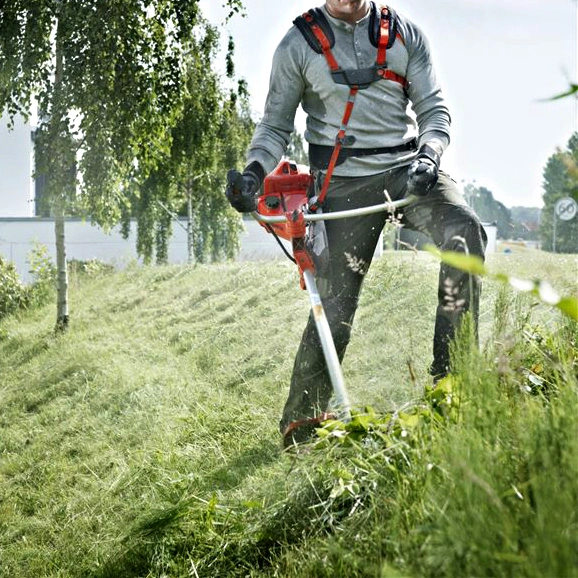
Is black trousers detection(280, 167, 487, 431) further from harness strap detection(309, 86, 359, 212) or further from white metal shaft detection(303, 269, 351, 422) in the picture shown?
white metal shaft detection(303, 269, 351, 422)

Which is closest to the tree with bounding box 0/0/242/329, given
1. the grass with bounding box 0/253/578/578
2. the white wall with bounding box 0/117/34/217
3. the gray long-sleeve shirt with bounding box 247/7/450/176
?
the grass with bounding box 0/253/578/578

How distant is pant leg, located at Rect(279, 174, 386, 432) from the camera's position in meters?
4.35

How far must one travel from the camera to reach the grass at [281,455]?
74.3 inches

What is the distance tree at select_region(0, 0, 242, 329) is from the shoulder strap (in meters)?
7.63

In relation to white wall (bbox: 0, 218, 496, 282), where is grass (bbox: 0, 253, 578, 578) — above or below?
above

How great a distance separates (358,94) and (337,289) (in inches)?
34.3

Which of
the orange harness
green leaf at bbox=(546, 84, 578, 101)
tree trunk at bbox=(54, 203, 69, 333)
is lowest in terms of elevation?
tree trunk at bbox=(54, 203, 69, 333)

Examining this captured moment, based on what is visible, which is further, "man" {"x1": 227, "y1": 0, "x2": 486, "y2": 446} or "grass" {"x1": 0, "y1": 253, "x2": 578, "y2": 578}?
"man" {"x1": 227, "y1": 0, "x2": 486, "y2": 446}

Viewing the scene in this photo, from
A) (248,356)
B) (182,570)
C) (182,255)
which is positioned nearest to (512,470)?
(182,570)

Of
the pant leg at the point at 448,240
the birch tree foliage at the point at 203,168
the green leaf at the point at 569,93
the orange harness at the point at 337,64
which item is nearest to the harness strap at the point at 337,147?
the orange harness at the point at 337,64

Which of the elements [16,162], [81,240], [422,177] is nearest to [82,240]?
[81,240]

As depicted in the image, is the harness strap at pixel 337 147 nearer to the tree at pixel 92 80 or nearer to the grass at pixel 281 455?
the grass at pixel 281 455

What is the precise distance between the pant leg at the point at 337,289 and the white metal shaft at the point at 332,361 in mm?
597

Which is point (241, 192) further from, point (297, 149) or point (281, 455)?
point (297, 149)
